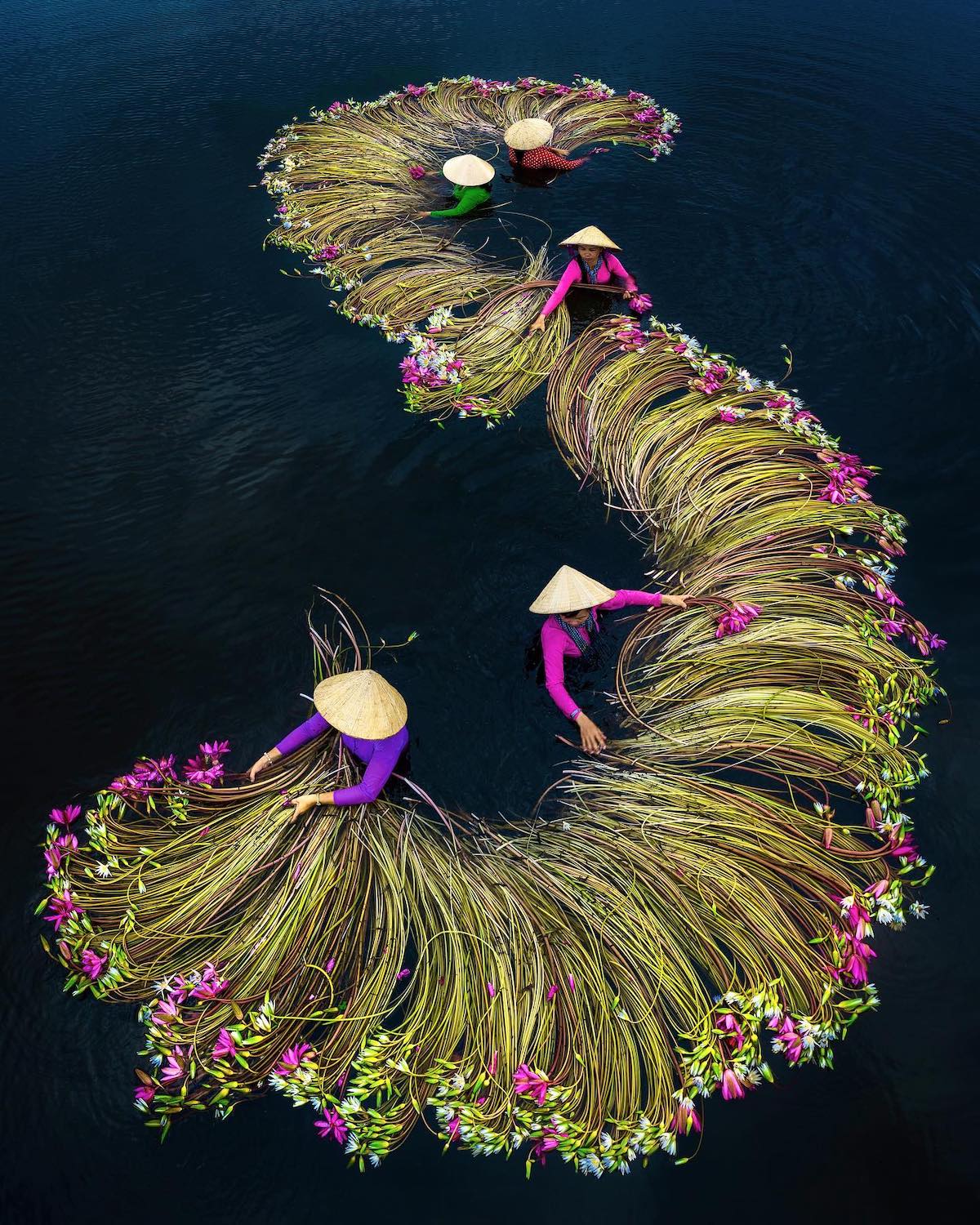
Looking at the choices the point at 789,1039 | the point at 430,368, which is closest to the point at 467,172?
the point at 430,368

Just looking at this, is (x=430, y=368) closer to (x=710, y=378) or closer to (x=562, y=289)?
(x=562, y=289)

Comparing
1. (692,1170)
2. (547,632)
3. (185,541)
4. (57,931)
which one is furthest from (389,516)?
(692,1170)

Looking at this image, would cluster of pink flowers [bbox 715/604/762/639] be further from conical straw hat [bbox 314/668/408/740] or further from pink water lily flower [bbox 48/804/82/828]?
pink water lily flower [bbox 48/804/82/828]

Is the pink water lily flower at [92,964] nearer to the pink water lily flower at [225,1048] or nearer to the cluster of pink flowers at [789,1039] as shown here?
the pink water lily flower at [225,1048]

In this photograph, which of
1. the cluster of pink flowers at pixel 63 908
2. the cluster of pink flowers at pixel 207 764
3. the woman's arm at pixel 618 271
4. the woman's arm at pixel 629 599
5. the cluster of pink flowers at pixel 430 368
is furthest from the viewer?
the woman's arm at pixel 618 271

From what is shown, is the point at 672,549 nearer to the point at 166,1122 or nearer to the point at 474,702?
the point at 474,702

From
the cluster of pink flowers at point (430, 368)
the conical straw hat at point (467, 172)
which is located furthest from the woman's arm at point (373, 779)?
the conical straw hat at point (467, 172)
